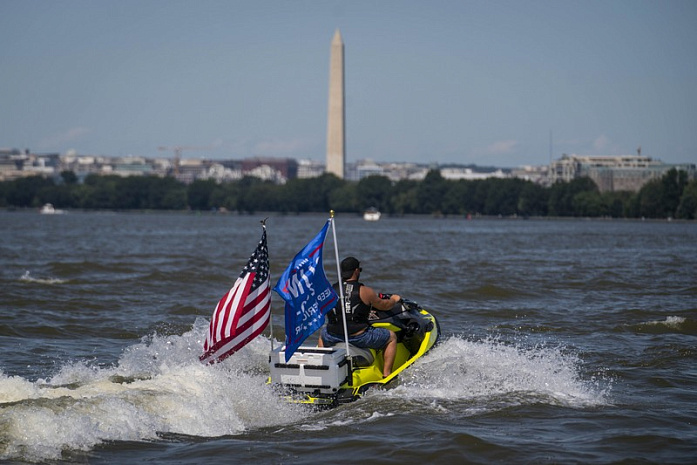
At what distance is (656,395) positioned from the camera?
13484 millimetres

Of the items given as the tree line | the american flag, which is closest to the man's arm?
the american flag

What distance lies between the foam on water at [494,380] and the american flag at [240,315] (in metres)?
1.88

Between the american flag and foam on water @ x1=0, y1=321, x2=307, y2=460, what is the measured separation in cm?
41

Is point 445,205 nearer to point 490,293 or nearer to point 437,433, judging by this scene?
point 490,293

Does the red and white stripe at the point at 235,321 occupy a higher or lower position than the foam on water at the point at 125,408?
higher

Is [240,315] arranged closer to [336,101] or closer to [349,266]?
[349,266]

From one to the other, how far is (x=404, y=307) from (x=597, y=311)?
33.3ft

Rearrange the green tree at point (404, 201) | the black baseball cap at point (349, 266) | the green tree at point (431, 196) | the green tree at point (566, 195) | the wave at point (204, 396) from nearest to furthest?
the wave at point (204, 396)
the black baseball cap at point (349, 266)
the green tree at point (566, 195)
the green tree at point (431, 196)
the green tree at point (404, 201)

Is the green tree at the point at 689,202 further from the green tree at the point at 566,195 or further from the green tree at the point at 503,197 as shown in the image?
the green tree at the point at 503,197

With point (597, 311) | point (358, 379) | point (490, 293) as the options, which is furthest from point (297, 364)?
point (490, 293)

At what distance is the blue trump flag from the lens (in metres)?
11.8

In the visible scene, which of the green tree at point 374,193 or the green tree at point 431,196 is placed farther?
the green tree at point 374,193

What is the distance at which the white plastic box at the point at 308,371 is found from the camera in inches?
466

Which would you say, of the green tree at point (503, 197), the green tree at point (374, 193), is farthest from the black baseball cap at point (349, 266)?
the green tree at point (374, 193)
